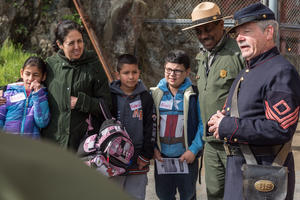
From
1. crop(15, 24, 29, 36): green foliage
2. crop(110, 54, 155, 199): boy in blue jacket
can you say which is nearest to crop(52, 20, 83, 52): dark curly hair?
crop(110, 54, 155, 199): boy in blue jacket

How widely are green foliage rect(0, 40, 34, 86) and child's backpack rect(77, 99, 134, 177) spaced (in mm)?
3485

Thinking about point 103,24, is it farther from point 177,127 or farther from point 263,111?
point 263,111

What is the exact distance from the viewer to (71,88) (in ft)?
9.95

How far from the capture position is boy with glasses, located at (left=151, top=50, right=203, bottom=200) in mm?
3352

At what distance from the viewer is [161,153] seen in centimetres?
341

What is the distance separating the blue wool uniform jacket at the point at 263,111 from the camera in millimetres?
2141

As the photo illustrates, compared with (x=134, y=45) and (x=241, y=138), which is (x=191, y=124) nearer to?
(x=241, y=138)

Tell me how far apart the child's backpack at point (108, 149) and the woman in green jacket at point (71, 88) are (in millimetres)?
145

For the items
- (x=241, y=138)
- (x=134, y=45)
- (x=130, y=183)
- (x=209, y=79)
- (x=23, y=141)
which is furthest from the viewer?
(x=134, y=45)

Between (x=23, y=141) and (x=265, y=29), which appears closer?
(x=23, y=141)

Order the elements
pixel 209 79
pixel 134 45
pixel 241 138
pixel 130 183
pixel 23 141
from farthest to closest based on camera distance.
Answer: pixel 134 45 < pixel 130 183 < pixel 209 79 < pixel 241 138 < pixel 23 141

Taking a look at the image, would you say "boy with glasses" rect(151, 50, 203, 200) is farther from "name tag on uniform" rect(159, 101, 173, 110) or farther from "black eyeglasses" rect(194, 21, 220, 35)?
"black eyeglasses" rect(194, 21, 220, 35)

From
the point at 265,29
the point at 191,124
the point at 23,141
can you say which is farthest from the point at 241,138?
the point at 23,141

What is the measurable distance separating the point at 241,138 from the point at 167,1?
7634 mm
